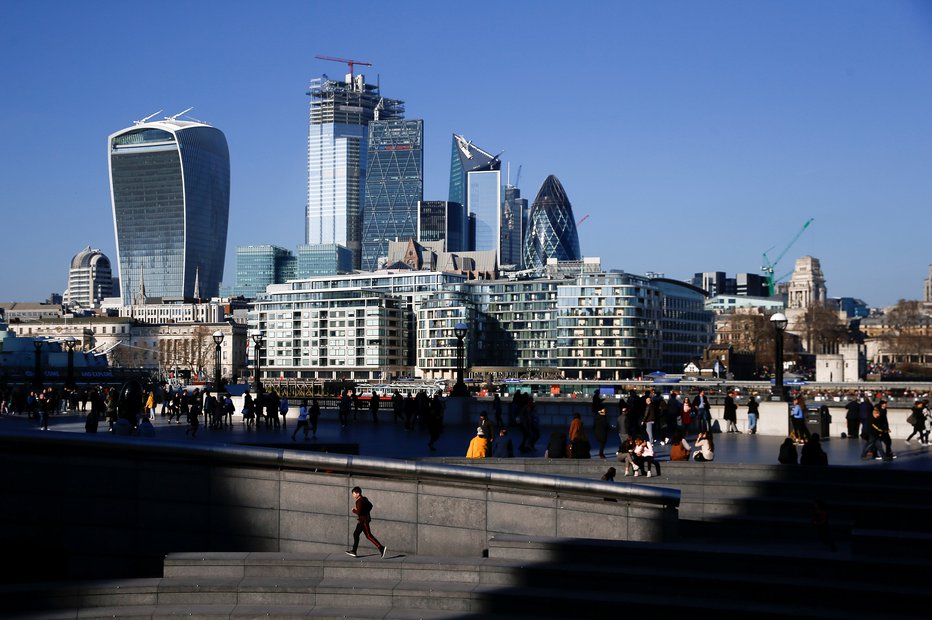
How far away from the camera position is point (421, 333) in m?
167

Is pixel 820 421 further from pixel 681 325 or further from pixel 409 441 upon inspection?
pixel 681 325

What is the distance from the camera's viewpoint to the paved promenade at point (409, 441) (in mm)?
21656

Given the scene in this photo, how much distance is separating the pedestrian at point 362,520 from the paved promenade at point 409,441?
3.95m

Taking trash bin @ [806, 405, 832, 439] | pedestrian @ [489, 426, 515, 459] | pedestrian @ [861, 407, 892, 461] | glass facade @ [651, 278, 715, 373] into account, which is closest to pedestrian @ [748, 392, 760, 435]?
trash bin @ [806, 405, 832, 439]

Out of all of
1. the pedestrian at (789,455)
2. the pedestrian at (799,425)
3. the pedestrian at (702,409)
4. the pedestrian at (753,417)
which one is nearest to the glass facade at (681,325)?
the pedestrian at (753,417)

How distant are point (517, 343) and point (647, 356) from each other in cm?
2035

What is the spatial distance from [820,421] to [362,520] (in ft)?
49.6

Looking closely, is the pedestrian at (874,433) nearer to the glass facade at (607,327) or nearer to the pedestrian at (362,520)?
the pedestrian at (362,520)

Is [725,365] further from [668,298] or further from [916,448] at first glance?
[916,448]

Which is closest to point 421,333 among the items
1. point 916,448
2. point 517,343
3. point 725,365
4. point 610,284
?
point 517,343

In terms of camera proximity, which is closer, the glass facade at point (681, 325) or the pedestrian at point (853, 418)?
the pedestrian at point (853, 418)

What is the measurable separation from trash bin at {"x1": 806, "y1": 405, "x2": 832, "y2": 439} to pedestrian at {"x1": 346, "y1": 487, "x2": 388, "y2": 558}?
46.0ft

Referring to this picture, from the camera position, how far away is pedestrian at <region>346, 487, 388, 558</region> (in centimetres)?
1573

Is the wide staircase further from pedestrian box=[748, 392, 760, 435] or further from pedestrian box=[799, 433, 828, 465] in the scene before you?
pedestrian box=[748, 392, 760, 435]
